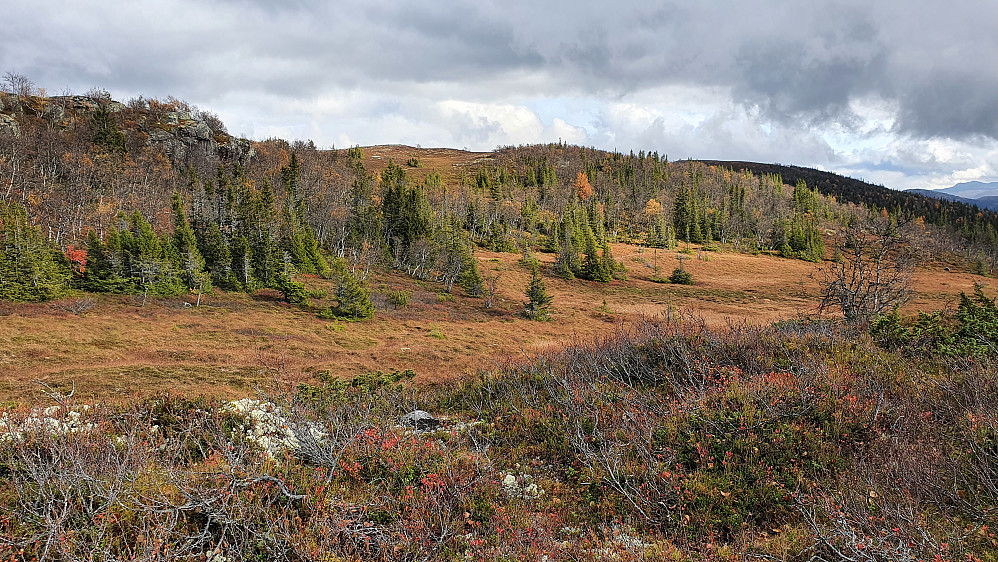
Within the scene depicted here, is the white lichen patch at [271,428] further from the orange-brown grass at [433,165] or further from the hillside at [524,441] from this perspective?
the orange-brown grass at [433,165]

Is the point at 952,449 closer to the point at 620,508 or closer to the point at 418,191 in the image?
the point at 620,508

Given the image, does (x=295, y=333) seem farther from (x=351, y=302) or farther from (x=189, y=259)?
(x=189, y=259)

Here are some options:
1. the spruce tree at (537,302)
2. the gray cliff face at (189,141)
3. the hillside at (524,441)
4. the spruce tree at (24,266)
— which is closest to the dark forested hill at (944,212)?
the spruce tree at (537,302)

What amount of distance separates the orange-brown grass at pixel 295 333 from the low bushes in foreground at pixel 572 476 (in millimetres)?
3914

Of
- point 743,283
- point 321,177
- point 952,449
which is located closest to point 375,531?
point 952,449

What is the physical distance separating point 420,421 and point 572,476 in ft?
13.0

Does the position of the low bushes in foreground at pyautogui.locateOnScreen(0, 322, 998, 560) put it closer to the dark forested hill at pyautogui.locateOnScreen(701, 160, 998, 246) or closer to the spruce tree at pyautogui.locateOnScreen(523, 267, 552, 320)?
the spruce tree at pyautogui.locateOnScreen(523, 267, 552, 320)

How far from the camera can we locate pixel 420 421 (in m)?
9.60

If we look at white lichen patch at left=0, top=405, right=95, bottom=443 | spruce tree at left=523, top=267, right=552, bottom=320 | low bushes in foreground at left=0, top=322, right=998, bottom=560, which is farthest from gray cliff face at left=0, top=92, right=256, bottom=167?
low bushes in foreground at left=0, top=322, right=998, bottom=560

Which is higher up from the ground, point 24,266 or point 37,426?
point 37,426

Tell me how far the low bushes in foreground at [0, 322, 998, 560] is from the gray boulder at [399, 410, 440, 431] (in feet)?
2.19

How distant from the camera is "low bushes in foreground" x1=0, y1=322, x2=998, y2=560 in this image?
179 inches

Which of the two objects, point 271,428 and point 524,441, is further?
point 524,441

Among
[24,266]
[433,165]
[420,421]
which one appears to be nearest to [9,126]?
[24,266]
